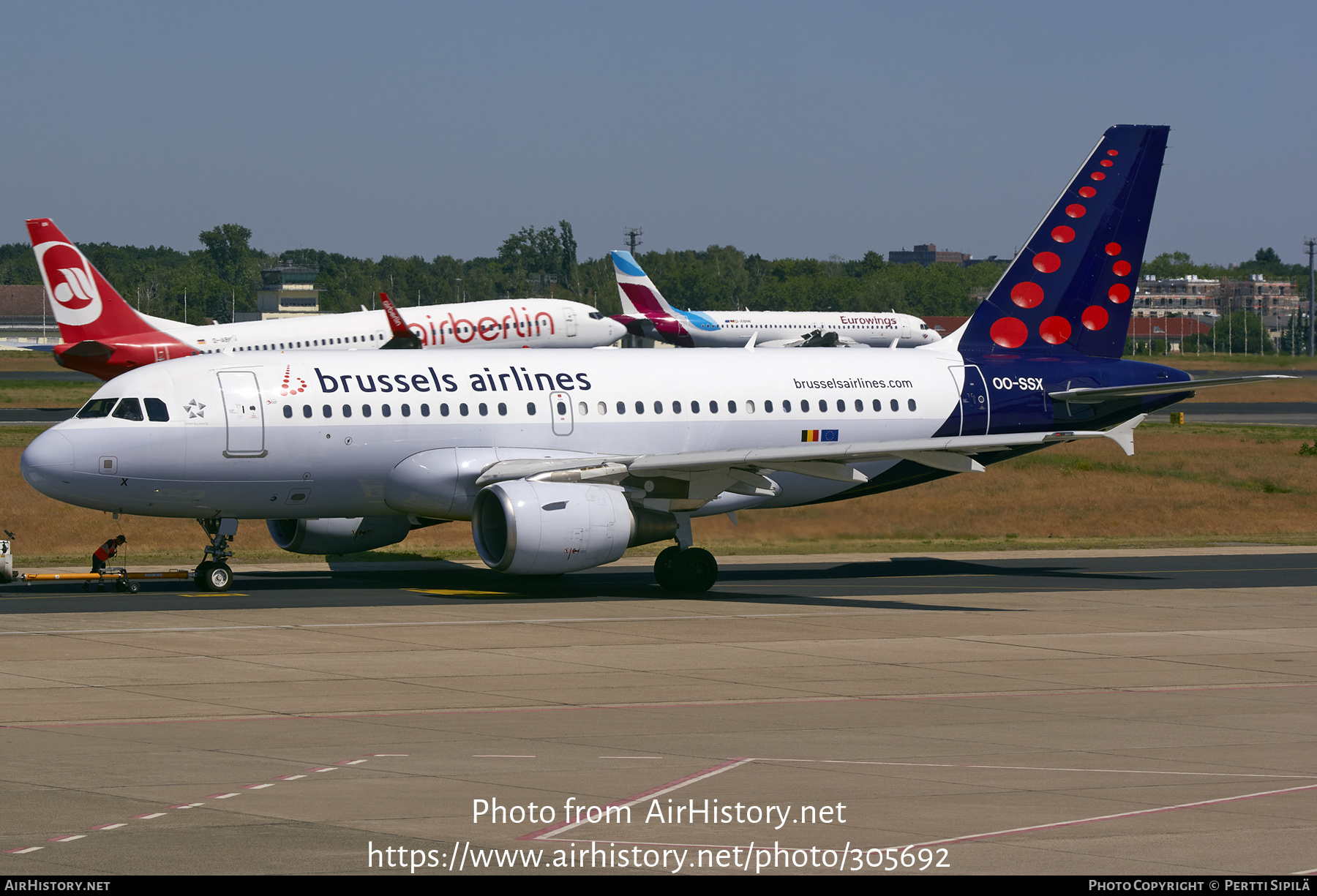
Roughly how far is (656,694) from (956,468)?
11355mm

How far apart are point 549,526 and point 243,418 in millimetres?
6132

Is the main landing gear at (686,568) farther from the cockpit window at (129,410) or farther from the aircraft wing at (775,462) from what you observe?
the cockpit window at (129,410)

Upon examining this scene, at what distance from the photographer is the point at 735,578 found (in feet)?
112

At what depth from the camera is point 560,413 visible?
1236 inches

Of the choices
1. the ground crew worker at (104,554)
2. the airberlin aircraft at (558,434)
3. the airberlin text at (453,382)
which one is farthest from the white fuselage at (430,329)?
the ground crew worker at (104,554)

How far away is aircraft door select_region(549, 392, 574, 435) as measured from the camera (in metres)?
31.3

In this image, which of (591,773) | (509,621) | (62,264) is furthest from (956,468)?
(62,264)

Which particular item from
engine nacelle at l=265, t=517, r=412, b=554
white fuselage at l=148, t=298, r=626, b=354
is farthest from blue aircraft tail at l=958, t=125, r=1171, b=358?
white fuselage at l=148, t=298, r=626, b=354

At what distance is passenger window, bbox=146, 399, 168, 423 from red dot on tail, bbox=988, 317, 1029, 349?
1836cm

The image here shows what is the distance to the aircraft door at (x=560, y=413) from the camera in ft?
103

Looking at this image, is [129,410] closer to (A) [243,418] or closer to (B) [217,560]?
(A) [243,418]

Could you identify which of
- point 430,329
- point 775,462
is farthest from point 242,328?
point 775,462

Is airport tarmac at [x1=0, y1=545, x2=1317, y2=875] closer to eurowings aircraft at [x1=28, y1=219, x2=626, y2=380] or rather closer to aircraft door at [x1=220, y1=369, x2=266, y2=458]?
aircraft door at [x1=220, y1=369, x2=266, y2=458]
